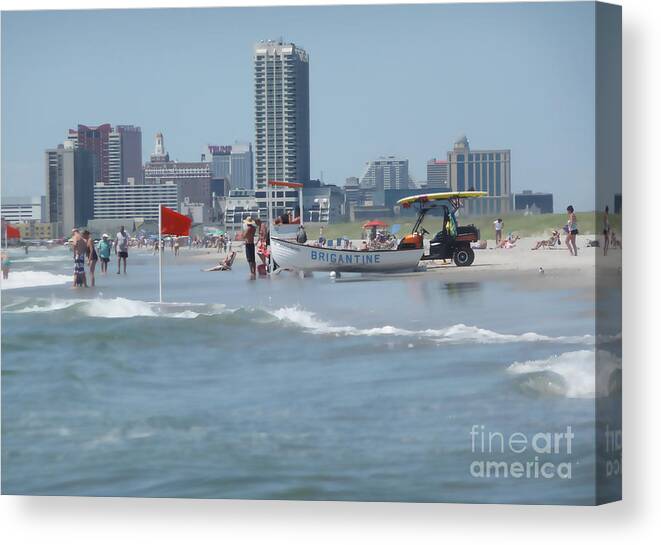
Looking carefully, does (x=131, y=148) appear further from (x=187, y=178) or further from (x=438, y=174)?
(x=438, y=174)

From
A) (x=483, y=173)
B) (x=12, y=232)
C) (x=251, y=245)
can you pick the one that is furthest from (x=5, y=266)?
(x=483, y=173)

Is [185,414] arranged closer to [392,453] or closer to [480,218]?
[392,453]

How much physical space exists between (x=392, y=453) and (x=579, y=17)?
4.04 meters

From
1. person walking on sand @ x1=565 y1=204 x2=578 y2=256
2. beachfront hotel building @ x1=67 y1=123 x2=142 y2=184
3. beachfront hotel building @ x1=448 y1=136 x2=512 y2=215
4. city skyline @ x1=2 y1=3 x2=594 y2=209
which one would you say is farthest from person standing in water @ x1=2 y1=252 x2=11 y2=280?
person walking on sand @ x1=565 y1=204 x2=578 y2=256

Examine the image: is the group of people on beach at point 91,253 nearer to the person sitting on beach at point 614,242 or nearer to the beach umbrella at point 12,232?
the beach umbrella at point 12,232

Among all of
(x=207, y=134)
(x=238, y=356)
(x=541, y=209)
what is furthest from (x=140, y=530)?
(x=541, y=209)

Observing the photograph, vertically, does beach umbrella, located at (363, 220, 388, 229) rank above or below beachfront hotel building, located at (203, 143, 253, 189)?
below

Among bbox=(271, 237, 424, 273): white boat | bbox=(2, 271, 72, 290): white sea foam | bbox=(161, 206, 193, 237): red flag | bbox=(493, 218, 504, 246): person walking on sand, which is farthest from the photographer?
bbox=(161, 206, 193, 237): red flag

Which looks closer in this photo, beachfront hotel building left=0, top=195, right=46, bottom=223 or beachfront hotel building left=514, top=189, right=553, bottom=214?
beachfront hotel building left=514, top=189, right=553, bottom=214

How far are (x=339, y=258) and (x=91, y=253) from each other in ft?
7.96

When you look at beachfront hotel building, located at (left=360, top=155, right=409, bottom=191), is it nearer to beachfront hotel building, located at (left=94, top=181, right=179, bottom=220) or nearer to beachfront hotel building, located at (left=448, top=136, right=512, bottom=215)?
beachfront hotel building, located at (left=448, top=136, right=512, bottom=215)

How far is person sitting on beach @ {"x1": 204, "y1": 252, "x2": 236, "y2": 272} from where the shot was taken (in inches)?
569

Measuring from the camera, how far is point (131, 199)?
14.4 metres

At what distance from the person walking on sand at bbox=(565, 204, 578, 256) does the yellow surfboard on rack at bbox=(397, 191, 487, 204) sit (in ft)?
2.77
